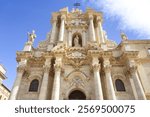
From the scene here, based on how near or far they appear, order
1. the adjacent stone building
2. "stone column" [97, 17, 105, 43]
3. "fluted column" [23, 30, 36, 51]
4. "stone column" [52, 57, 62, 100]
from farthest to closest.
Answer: the adjacent stone building → "stone column" [97, 17, 105, 43] → "fluted column" [23, 30, 36, 51] → "stone column" [52, 57, 62, 100]

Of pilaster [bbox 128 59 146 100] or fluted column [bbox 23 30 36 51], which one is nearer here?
pilaster [bbox 128 59 146 100]

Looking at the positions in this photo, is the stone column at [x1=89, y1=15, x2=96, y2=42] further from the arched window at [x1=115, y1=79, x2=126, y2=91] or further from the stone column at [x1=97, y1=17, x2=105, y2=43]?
the arched window at [x1=115, y1=79, x2=126, y2=91]

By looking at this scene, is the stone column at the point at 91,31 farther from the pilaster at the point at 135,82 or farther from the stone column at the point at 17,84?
the stone column at the point at 17,84

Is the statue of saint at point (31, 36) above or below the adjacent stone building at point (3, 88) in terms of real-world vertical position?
above

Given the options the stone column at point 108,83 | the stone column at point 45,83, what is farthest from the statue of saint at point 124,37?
the stone column at point 45,83

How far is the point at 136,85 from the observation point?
16.8m

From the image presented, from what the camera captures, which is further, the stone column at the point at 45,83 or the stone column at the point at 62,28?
the stone column at the point at 62,28

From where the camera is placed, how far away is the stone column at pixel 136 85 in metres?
15.9

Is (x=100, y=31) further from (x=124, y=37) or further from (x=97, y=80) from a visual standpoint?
(x=97, y=80)

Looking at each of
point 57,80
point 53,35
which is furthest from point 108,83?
point 53,35

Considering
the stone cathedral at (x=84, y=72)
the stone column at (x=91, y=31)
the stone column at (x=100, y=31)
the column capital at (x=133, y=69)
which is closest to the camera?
the stone cathedral at (x=84, y=72)

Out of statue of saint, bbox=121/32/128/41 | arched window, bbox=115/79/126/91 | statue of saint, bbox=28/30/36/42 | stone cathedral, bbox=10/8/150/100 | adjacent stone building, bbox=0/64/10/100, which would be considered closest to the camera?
stone cathedral, bbox=10/8/150/100

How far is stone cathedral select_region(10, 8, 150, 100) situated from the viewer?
1712 centimetres

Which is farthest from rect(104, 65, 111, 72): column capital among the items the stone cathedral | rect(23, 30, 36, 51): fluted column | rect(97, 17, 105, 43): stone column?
rect(23, 30, 36, 51): fluted column
